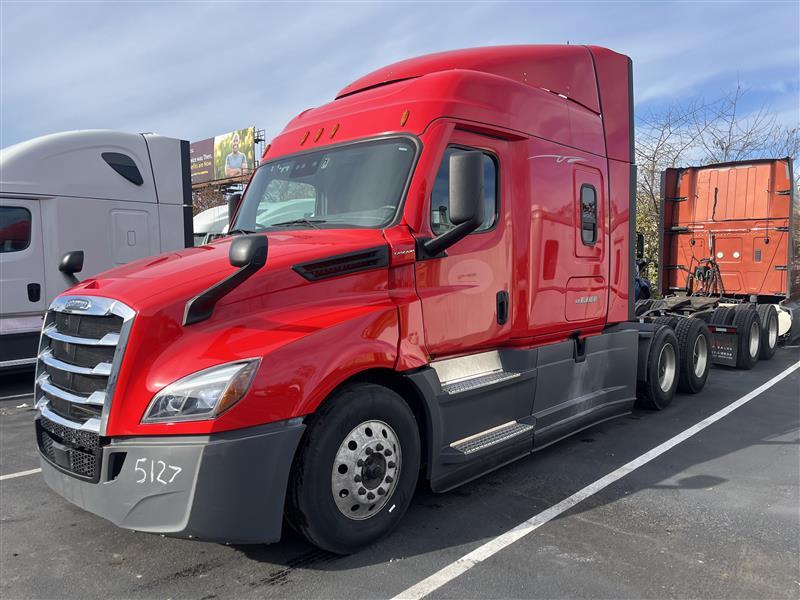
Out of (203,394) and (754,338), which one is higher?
(203,394)

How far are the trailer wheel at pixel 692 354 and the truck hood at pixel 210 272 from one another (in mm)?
5608

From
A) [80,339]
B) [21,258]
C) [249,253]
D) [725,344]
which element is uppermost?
[249,253]

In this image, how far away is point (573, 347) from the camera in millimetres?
5430

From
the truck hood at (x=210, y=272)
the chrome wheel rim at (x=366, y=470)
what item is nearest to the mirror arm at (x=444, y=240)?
the truck hood at (x=210, y=272)

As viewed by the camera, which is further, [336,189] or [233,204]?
[233,204]

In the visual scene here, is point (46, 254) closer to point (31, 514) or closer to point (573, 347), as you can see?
point (31, 514)

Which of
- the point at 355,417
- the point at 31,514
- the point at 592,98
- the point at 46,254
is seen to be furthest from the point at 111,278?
the point at 46,254

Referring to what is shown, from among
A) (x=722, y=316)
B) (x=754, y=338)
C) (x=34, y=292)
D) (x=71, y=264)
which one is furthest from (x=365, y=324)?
(x=754, y=338)

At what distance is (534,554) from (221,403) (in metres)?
2.03

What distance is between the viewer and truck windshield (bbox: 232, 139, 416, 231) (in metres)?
4.02

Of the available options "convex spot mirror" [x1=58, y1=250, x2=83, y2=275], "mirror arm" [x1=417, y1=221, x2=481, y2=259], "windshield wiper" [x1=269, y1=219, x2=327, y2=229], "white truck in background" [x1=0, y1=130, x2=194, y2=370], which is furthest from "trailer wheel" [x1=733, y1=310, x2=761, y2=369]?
"convex spot mirror" [x1=58, y1=250, x2=83, y2=275]

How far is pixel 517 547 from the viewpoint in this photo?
3.68 metres

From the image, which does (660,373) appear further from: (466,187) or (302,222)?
(302,222)

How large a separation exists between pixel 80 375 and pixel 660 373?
6240 mm
